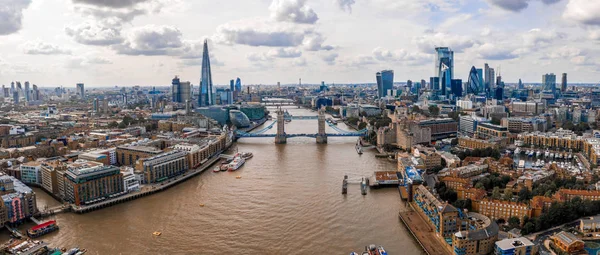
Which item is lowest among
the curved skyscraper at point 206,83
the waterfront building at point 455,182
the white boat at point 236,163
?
the white boat at point 236,163

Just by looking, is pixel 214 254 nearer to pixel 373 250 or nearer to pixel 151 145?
pixel 373 250

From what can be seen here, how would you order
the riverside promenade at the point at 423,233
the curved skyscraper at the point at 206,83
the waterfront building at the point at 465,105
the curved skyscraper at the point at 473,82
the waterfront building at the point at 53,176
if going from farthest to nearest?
the curved skyscraper at the point at 473,82 < the curved skyscraper at the point at 206,83 < the waterfront building at the point at 465,105 < the waterfront building at the point at 53,176 < the riverside promenade at the point at 423,233

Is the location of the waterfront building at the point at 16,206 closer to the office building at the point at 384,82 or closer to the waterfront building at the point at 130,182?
the waterfront building at the point at 130,182

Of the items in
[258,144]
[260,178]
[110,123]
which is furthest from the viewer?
[110,123]

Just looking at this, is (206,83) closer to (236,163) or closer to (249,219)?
(236,163)

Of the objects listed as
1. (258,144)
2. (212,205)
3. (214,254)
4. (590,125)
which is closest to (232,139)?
(258,144)

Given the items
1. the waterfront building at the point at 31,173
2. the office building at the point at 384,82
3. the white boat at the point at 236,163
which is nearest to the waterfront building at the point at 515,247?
the white boat at the point at 236,163

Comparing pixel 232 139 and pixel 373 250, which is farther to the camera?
pixel 232 139
